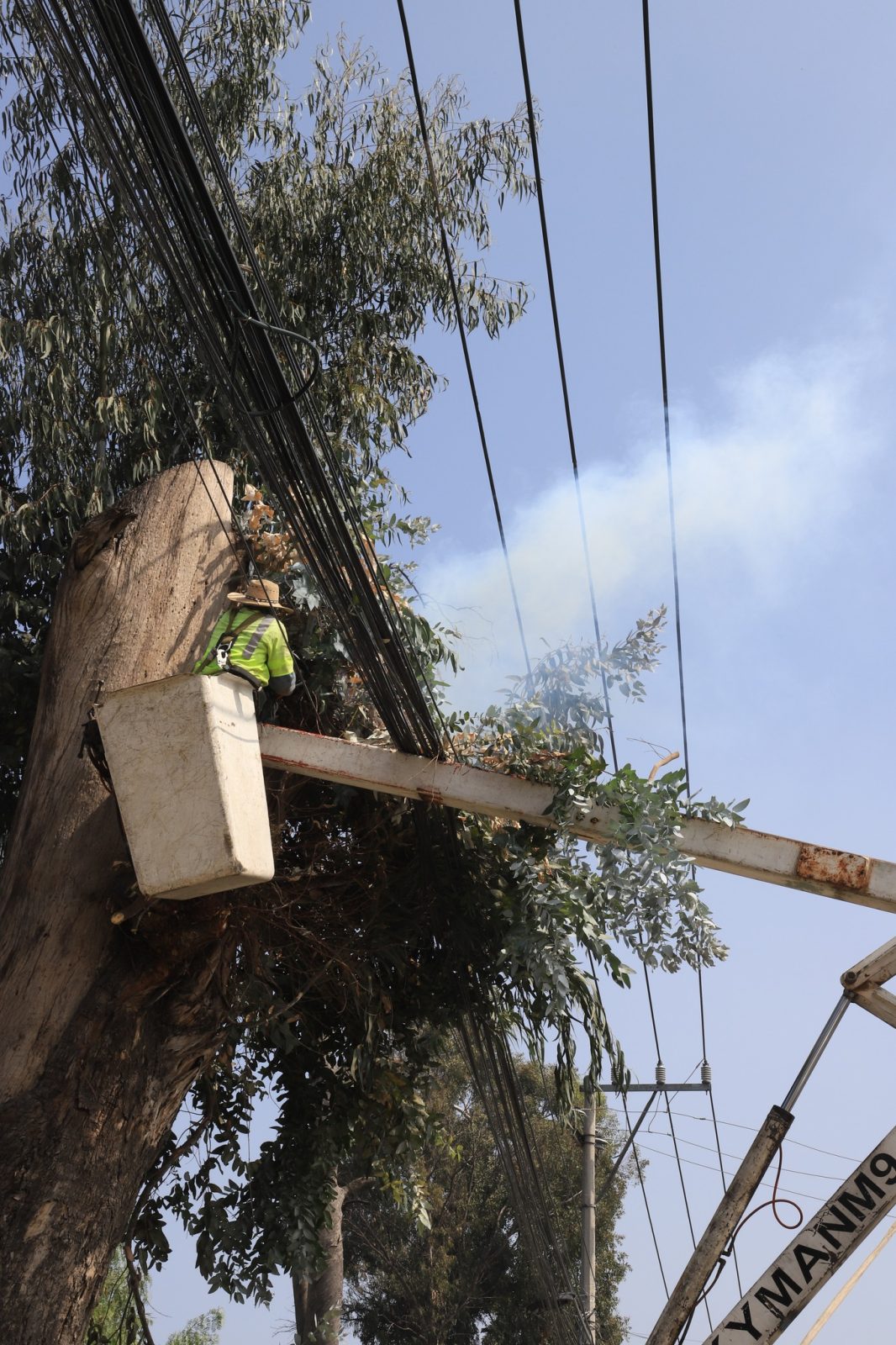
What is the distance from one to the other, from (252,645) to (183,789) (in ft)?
3.26

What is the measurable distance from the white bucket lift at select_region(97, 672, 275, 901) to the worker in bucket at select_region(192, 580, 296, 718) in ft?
1.21

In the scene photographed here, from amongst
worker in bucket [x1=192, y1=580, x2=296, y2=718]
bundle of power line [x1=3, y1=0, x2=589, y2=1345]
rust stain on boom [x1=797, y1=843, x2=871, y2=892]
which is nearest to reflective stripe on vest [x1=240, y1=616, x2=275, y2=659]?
worker in bucket [x1=192, y1=580, x2=296, y2=718]

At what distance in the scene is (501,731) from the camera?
6.54 metres

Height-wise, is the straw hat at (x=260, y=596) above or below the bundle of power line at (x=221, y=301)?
above

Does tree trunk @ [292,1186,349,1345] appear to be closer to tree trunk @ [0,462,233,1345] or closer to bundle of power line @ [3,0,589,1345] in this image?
tree trunk @ [0,462,233,1345]

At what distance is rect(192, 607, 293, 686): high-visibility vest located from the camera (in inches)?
226

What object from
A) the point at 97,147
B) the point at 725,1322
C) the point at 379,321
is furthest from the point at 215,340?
the point at 379,321

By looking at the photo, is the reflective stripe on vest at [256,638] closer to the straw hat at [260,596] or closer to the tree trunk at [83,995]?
the straw hat at [260,596]

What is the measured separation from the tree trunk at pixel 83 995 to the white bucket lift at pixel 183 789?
126mm

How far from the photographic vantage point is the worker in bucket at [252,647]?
571 cm

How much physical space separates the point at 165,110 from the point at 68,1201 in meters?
4.28

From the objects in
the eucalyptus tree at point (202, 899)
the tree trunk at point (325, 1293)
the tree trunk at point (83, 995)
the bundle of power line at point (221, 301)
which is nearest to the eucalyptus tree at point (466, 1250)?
the tree trunk at point (325, 1293)

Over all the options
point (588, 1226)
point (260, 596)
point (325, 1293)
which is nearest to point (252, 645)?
point (260, 596)

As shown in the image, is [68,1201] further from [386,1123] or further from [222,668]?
[386,1123]
